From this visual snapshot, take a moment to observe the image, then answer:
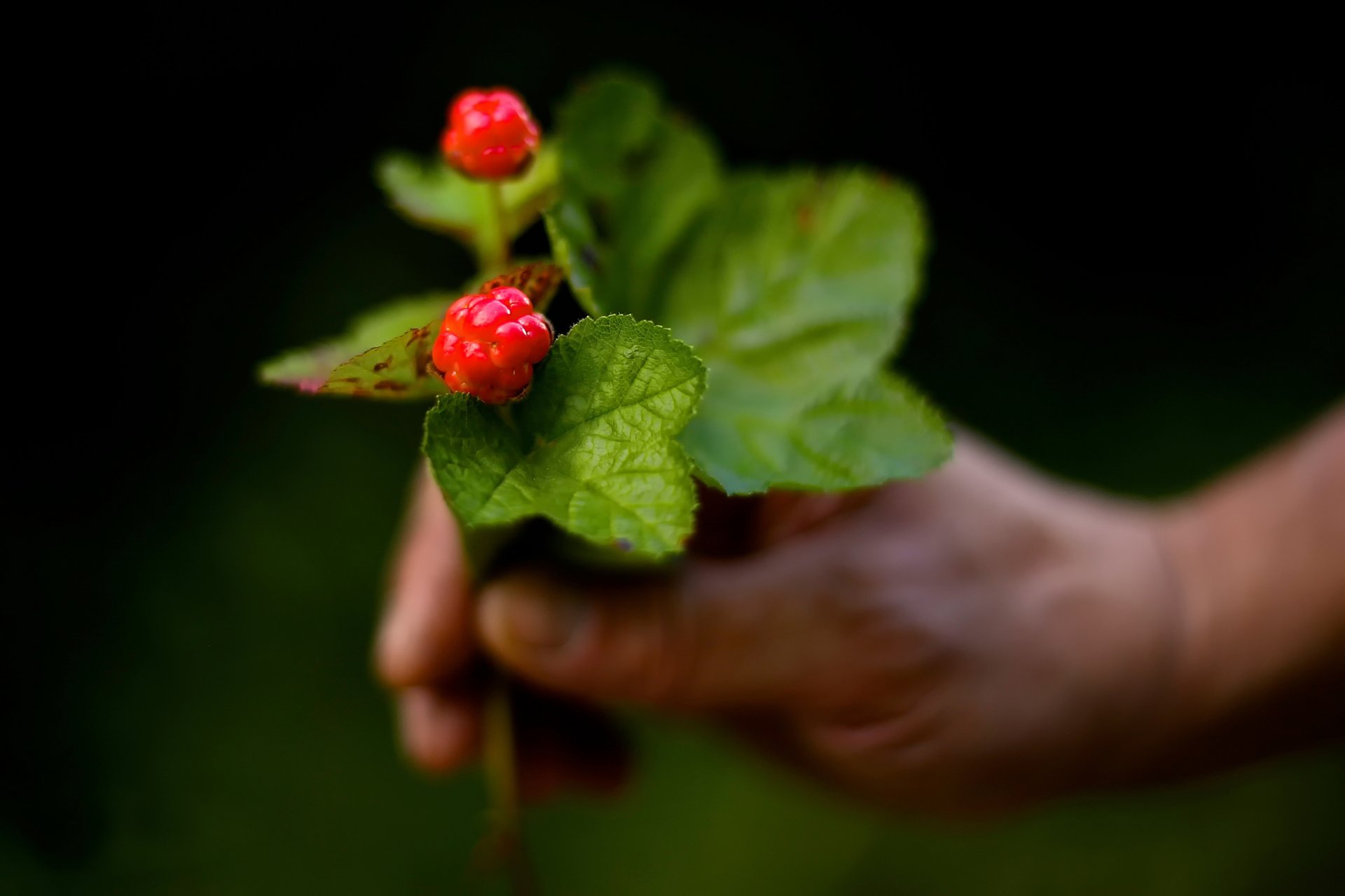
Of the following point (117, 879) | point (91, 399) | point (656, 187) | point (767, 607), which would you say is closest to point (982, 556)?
point (767, 607)

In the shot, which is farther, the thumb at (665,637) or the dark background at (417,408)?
the dark background at (417,408)

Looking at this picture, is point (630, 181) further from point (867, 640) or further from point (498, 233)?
point (867, 640)

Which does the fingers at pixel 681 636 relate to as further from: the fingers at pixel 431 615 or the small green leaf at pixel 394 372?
the small green leaf at pixel 394 372

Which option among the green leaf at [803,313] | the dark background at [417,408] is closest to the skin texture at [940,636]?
the green leaf at [803,313]

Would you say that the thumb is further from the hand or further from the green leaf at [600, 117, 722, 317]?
the green leaf at [600, 117, 722, 317]

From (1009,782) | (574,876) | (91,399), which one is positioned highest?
(1009,782)

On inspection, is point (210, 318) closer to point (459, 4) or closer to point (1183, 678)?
point (459, 4)
